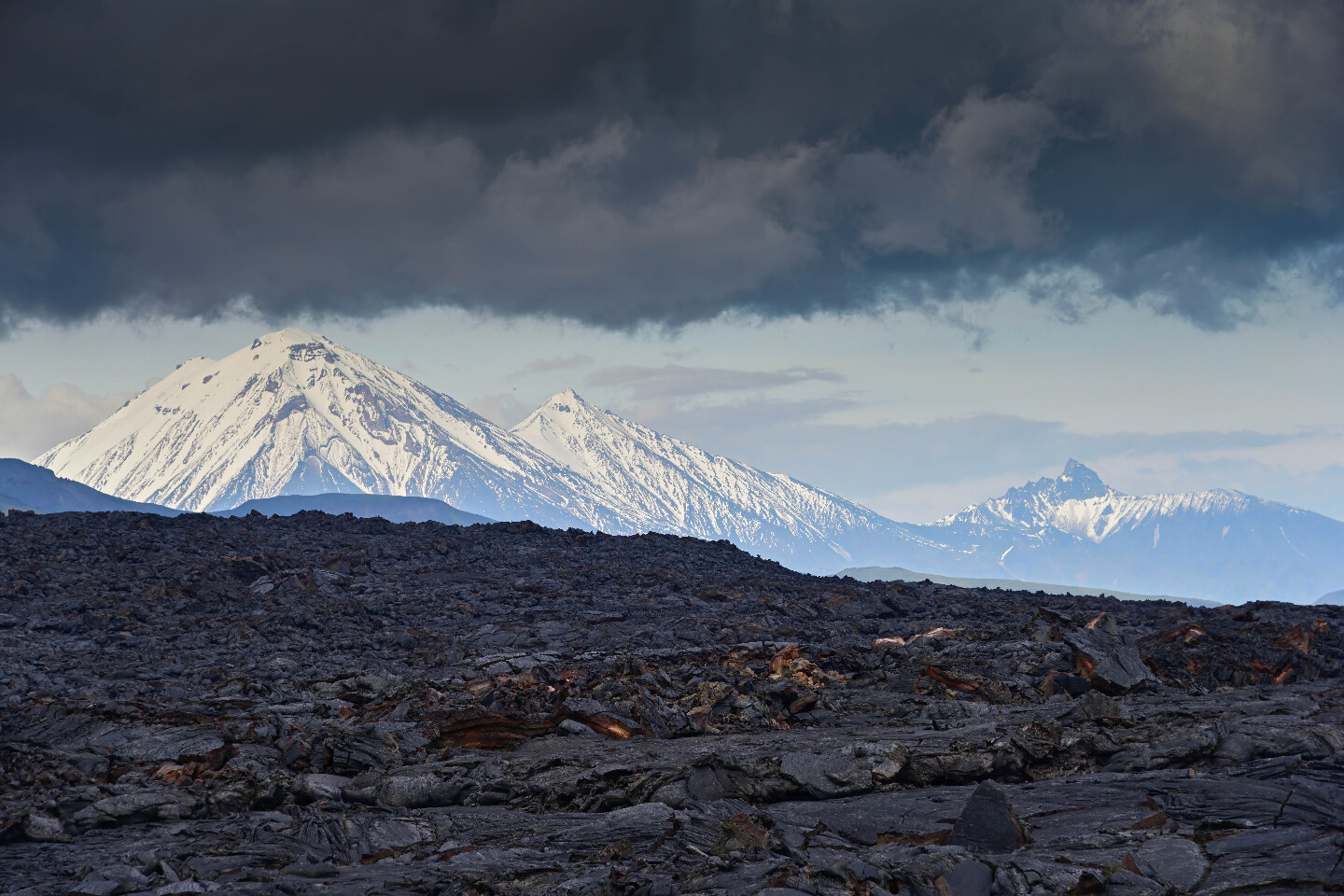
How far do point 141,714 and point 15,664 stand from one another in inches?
430

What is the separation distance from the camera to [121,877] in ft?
39.7

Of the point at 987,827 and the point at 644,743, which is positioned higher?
the point at 987,827

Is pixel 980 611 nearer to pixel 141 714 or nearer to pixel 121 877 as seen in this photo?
pixel 141 714

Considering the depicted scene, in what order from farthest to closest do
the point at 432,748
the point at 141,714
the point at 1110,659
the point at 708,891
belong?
the point at 1110,659 → the point at 141,714 → the point at 432,748 → the point at 708,891

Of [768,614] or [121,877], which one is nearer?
[121,877]

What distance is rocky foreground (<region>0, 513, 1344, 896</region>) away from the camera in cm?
1220

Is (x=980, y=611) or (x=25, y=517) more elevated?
(x=25, y=517)

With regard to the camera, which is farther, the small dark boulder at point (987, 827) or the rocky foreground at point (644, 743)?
the small dark boulder at point (987, 827)

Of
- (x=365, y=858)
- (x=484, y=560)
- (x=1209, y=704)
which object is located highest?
(x=484, y=560)

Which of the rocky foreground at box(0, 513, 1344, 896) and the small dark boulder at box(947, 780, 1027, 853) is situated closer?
the rocky foreground at box(0, 513, 1344, 896)

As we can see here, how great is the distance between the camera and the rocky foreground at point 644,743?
1220 centimetres

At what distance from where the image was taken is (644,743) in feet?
69.1

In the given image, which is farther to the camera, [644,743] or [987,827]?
[644,743]

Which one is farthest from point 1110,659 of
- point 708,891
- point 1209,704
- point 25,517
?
point 25,517
